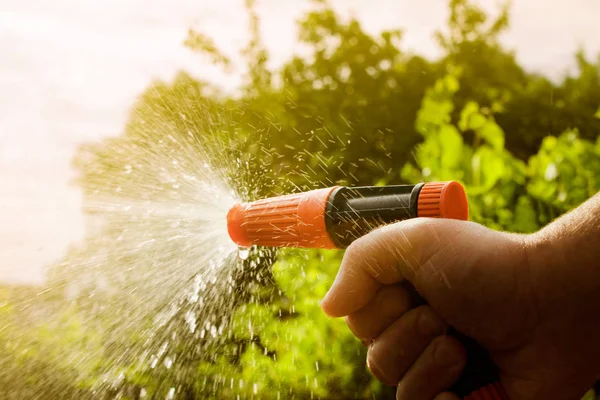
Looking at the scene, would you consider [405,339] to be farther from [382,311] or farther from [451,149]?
[451,149]

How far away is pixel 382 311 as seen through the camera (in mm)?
1476

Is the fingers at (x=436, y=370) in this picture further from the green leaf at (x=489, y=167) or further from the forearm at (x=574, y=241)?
the green leaf at (x=489, y=167)

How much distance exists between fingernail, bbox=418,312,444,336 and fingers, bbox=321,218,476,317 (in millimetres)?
98

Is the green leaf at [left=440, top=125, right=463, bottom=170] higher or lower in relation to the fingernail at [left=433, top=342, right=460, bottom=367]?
higher

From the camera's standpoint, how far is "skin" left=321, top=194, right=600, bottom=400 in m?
1.36

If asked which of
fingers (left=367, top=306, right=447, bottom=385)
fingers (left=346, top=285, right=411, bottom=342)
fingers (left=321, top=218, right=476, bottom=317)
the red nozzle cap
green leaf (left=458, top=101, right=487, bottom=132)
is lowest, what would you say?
fingers (left=367, top=306, right=447, bottom=385)

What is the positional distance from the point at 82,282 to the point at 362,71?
98.8 inches

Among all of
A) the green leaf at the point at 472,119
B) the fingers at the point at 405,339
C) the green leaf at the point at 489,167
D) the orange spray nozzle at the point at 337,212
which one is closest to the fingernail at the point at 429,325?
the fingers at the point at 405,339

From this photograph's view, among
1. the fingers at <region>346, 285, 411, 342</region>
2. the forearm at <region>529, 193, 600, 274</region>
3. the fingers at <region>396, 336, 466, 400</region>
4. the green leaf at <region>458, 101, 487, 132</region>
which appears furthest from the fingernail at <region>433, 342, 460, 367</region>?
the green leaf at <region>458, 101, 487, 132</region>

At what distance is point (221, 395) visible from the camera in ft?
7.63

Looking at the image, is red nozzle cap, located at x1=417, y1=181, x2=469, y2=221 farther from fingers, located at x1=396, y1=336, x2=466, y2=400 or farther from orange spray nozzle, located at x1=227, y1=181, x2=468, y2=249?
fingers, located at x1=396, y1=336, x2=466, y2=400

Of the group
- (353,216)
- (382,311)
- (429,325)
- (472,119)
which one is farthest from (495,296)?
(472,119)

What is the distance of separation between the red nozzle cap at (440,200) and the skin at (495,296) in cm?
2

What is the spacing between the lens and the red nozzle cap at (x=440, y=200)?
4.45ft
